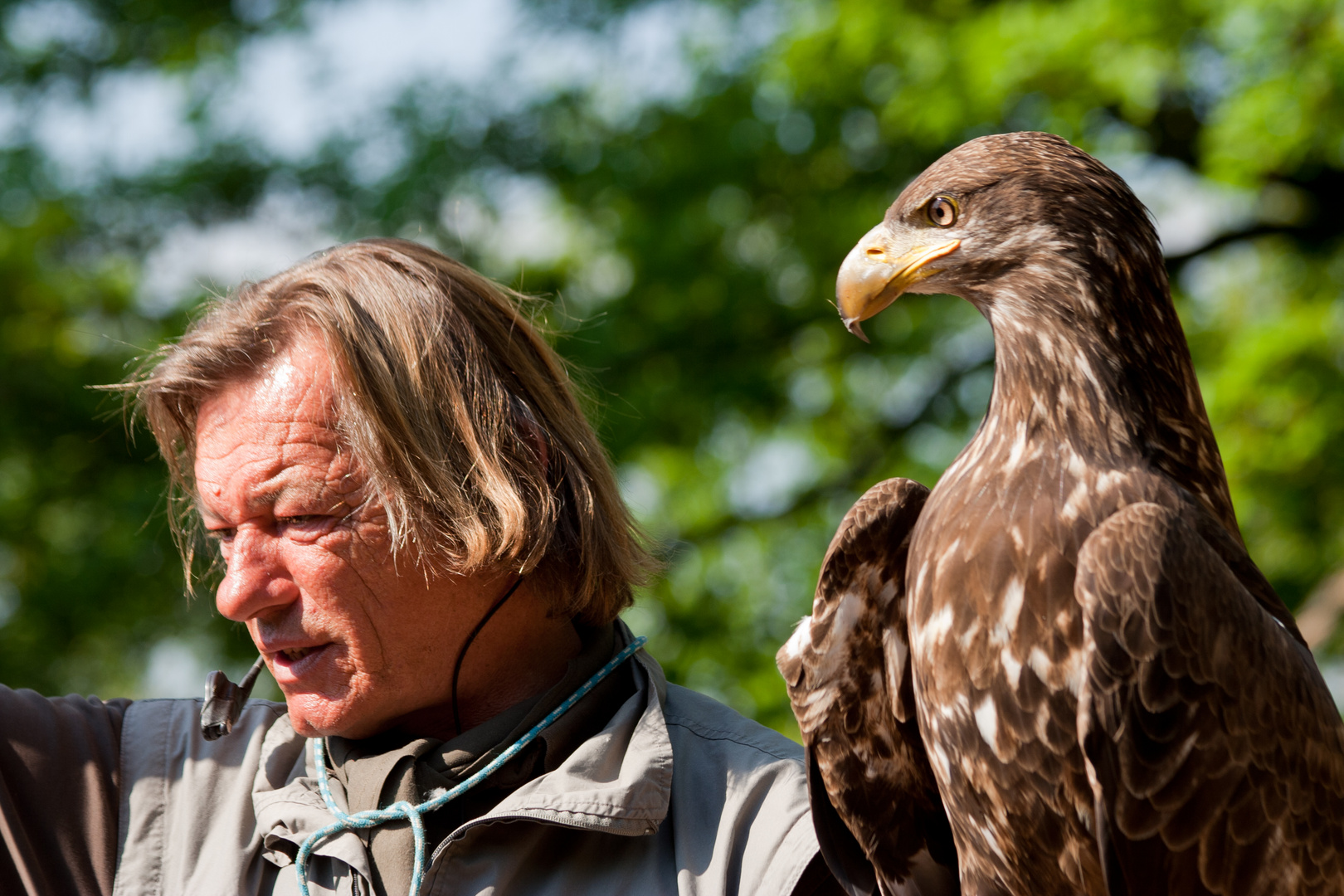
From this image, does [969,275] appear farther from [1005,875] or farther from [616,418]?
[616,418]

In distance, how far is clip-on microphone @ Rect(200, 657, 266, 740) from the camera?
2.11m

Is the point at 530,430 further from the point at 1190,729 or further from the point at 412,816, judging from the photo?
the point at 1190,729

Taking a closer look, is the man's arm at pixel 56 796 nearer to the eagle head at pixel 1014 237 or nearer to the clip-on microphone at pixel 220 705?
the clip-on microphone at pixel 220 705

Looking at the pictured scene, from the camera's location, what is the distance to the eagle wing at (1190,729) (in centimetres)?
153

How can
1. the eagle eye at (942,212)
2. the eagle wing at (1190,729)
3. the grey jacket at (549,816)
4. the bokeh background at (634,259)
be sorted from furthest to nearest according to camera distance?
1. the bokeh background at (634,259)
2. the grey jacket at (549,816)
3. the eagle eye at (942,212)
4. the eagle wing at (1190,729)

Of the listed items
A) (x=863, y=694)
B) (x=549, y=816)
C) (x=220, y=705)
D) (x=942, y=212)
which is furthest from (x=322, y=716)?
(x=942, y=212)

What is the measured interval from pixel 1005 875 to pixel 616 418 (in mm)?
5202

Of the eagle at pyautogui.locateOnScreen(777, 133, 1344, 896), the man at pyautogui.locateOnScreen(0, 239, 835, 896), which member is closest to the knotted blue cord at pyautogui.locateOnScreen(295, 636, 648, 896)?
the man at pyautogui.locateOnScreen(0, 239, 835, 896)

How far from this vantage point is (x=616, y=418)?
6.80 meters

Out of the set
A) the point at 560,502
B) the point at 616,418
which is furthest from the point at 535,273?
the point at 560,502

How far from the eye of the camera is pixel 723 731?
85.0 inches

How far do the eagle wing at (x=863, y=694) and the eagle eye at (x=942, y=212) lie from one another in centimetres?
41

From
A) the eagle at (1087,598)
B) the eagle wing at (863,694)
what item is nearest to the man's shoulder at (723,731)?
the eagle wing at (863,694)

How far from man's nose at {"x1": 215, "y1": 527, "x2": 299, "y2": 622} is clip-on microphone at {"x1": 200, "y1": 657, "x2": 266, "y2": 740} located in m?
0.12
